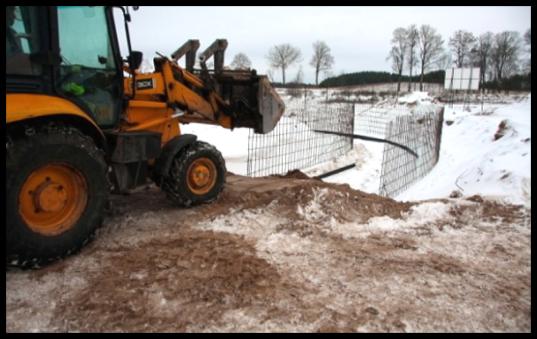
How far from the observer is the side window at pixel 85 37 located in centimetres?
397

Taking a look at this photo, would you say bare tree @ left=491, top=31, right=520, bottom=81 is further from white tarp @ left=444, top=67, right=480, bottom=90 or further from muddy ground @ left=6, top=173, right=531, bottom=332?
muddy ground @ left=6, top=173, right=531, bottom=332

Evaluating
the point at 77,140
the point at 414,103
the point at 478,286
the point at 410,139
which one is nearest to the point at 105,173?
the point at 77,140

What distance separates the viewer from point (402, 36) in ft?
173

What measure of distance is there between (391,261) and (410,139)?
26.6ft

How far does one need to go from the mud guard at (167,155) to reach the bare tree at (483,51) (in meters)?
45.9

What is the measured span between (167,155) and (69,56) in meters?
1.54

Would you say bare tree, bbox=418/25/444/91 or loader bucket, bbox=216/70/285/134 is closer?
loader bucket, bbox=216/70/285/134

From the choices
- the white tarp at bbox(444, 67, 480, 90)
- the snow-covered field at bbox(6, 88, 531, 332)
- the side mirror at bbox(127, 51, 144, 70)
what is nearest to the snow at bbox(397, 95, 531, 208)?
the snow-covered field at bbox(6, 88, 531, 332)

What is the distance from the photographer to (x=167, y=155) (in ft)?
16.8

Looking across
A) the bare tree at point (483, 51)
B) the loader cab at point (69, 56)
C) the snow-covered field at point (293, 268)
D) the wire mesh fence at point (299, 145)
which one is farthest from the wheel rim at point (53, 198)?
the bare tree at point (483, 51)

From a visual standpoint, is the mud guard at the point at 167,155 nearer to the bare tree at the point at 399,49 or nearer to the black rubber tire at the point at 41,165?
the black rubber tire at the point at 41,165

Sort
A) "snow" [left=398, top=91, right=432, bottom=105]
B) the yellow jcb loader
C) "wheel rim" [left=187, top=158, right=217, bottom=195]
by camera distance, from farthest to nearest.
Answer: "snow" [left=398, top=91, right=432, bottom=105]
"wheel rim" [left=187, top=158, right=217, bottom=195]
the yellow jcb loader

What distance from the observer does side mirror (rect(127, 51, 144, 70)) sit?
15.2 feet

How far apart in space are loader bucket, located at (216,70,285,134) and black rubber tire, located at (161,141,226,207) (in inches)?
39.9
